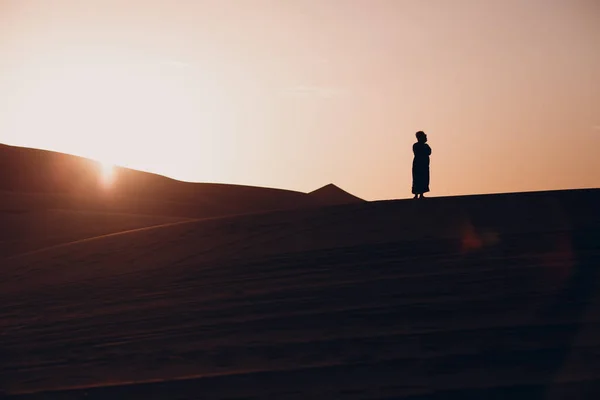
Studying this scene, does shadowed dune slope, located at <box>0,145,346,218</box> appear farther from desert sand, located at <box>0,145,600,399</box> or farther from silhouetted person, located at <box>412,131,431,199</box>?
desert sand, located at <box>0,145,600,399</box>

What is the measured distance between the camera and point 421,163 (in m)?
14.8

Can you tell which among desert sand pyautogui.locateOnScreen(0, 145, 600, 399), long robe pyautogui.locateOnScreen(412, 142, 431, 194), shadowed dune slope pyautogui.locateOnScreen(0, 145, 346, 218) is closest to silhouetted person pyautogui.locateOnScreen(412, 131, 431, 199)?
long robe pyautogui.locateOnScreen(412, 142, 431, 194)

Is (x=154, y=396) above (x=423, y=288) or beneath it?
beneath

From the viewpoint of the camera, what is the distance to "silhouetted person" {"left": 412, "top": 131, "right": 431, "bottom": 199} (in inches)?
585

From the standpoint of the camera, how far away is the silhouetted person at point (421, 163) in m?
14.9

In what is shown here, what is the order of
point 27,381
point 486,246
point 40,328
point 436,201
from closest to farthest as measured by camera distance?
point 27,381 → point 40,328 → point 486,246 → point 436,201

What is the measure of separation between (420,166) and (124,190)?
124 ft

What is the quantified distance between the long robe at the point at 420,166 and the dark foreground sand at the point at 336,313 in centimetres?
214

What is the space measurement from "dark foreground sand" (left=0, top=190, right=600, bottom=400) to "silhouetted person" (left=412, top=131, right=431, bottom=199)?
2140mm

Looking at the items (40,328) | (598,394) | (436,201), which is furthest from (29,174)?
(598,394)

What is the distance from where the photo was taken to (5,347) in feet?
24.5

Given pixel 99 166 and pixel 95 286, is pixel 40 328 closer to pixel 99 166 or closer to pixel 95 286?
pixel 95 286

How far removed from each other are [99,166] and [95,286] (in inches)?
1982

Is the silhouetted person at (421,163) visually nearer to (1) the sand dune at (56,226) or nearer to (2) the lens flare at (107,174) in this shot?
(1) the sand dune at (56,226)
